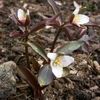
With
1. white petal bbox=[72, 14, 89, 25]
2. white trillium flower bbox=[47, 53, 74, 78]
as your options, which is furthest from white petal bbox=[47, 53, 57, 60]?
white petal bbox=[72, 14, 89, 25]

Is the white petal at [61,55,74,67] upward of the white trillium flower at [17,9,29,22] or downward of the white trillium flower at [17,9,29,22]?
downward

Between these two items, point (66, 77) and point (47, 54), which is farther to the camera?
point (66, 77)

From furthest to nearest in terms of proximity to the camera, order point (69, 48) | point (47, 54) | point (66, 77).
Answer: point (66, 77) → point (69, 48) → point (47, 54)

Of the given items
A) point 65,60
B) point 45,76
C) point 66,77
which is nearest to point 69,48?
point 65,60

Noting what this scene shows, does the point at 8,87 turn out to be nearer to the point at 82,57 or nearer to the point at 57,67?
the point at 57,67

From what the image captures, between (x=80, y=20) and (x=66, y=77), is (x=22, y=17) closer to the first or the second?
(x=80, y=20)

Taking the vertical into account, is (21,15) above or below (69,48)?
above

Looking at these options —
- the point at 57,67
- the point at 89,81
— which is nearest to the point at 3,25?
the point at 89,81

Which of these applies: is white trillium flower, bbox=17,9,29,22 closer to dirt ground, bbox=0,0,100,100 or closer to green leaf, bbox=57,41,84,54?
green leaf, bbox=57,41,84,54
